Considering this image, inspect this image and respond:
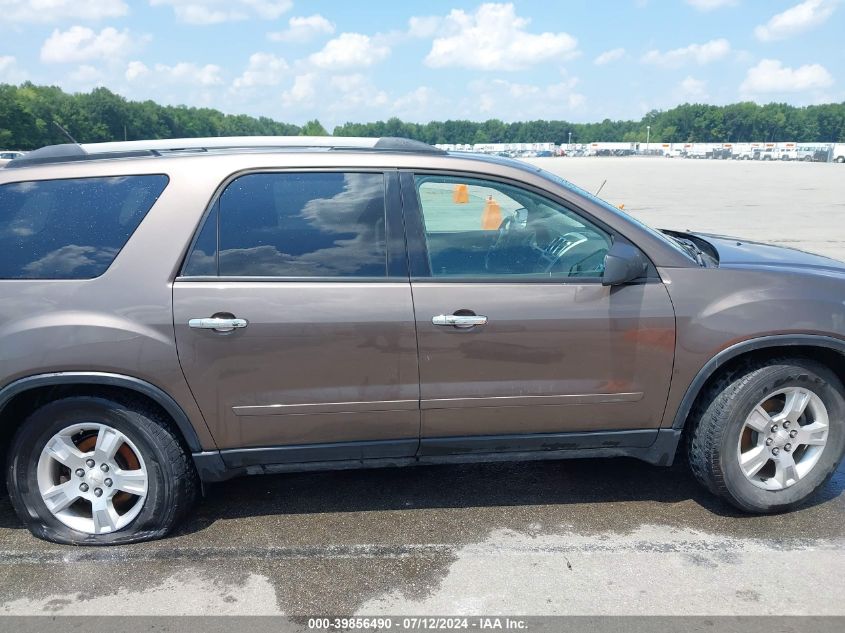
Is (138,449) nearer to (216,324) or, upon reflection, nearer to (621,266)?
(216,324)

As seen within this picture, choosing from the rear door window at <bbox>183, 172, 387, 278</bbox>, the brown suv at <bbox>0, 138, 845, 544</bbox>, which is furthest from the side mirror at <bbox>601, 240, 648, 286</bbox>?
the rear door window at <bbox>183, 172, 387, 278</bbox>

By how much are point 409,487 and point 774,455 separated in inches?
75.0

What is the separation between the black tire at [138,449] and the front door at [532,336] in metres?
1.19

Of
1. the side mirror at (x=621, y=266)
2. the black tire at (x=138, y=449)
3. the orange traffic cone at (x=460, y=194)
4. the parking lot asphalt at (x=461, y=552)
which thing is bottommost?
the parking lot asphalt at (x=461, y=552)

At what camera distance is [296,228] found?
3.12 meters

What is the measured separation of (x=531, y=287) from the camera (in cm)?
313

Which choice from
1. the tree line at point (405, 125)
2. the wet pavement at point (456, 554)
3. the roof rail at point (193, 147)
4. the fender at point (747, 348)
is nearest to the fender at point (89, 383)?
the wet pavement at point (456, 554)

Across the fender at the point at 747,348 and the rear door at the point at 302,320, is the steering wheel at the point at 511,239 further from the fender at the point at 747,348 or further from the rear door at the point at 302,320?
the fender at the point at 747,348

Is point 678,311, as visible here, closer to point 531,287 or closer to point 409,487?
point 531,287

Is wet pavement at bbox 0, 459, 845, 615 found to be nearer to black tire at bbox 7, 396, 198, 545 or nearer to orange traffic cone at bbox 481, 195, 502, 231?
black tire at bbox 7, 396, 198, 545

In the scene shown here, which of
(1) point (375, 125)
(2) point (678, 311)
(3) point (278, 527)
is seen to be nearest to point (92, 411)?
(3) point (278, 527)

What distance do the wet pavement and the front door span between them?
45cm

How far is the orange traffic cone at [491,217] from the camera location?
3.63m

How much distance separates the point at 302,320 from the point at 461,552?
1.30 metres
